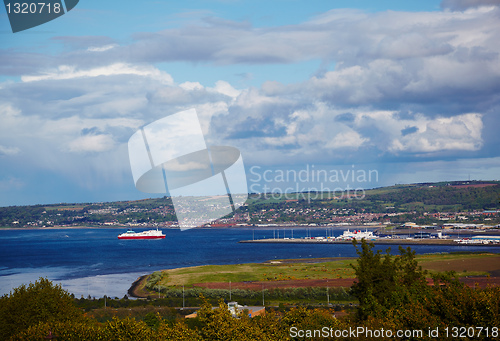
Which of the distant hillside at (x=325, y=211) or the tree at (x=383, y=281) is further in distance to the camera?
the distant hillside at (x=325, y=211)

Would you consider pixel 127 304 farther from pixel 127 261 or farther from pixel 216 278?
pixel 127 261

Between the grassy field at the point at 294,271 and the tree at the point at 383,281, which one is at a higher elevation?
the tree at the point at 383,281

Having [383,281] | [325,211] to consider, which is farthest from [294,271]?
[325,211]

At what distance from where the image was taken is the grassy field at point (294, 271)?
4153 centimetres

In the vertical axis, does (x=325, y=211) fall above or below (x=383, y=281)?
below

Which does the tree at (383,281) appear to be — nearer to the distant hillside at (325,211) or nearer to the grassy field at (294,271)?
the grassy field at (294,271)

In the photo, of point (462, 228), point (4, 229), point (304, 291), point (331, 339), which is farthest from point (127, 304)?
point (4, 229)

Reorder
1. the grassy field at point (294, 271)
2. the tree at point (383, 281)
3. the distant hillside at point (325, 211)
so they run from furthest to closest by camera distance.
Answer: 1. the distant hillside at point (325, 211)
2. the grassy field at point (294, 271)
3. the tree at point (383, 281)

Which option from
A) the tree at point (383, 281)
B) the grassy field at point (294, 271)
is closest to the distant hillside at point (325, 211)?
the grassy field at point (294, 271)

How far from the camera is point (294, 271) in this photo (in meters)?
47.2

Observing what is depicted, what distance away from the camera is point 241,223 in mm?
189250

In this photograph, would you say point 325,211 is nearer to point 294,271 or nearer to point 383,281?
point 294,271

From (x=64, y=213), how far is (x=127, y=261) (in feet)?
456

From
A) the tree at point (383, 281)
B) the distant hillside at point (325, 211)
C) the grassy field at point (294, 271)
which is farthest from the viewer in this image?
the distant hillside at point (325, 211)
